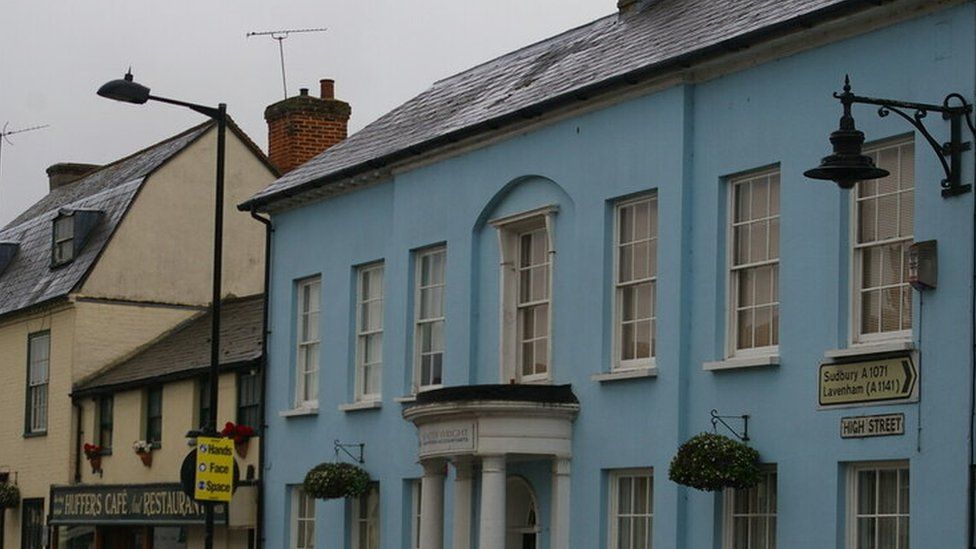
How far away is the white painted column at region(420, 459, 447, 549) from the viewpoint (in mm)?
24453

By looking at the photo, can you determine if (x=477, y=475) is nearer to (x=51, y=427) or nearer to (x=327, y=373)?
(x=327, y=373)

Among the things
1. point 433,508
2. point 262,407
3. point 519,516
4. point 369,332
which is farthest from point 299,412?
point 519,516

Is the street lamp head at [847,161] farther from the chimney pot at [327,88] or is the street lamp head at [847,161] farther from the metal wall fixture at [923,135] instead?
the chimney pot at [327,88]

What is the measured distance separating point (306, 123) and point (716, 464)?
67.6ft

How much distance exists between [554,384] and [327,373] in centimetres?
634

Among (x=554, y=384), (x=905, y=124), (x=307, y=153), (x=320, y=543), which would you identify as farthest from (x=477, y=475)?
(x=307, y=153)

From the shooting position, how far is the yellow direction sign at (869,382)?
703 inches

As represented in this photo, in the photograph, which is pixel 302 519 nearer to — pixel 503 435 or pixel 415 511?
pixel 415 511

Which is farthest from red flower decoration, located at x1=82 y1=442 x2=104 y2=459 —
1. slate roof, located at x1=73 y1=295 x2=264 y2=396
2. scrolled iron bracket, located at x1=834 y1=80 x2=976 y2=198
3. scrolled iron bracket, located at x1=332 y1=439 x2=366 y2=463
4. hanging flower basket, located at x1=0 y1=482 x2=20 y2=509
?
scrolled iron bracket, located at x1=834 y1=80 x2=976 y2=198

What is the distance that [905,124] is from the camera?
18219 millimetres

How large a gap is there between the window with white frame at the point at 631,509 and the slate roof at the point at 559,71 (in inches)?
176

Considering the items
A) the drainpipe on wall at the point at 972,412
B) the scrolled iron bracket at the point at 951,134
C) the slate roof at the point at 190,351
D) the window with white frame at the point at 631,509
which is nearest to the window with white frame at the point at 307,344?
the slate roof at the point at 190,351

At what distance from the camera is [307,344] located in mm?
29625

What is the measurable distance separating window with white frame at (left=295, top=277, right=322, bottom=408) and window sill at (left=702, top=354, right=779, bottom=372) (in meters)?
A: 10.1
